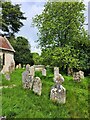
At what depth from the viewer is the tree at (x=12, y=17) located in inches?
1853

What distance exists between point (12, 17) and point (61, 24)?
21337 millimetres

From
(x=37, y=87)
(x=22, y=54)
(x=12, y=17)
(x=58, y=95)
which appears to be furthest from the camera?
(x=12, y=17)

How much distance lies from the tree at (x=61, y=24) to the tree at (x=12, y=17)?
60.2ft

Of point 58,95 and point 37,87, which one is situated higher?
point 37,87

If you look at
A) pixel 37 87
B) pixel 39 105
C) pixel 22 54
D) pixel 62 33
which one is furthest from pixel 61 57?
pixel 39 105

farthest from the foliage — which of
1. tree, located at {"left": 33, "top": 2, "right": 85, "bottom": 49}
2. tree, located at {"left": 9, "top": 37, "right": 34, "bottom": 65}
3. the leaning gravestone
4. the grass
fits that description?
the leaning gravestone

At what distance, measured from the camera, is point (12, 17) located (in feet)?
158

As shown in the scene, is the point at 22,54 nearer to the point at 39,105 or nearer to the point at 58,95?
the point at 58,95

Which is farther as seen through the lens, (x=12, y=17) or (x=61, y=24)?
(x=12, y=17)

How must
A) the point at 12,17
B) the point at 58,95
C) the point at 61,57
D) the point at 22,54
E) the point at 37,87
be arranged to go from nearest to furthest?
the point at 58,95
the point at 37,87
the point at 61,57
the point at 22,54
the point at 12,17

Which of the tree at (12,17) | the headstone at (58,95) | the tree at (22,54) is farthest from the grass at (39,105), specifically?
the tree at (12,17)

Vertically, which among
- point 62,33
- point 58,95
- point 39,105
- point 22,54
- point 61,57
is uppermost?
point 62,33

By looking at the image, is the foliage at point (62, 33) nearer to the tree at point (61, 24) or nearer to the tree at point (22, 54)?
the tree at point (61, 24)

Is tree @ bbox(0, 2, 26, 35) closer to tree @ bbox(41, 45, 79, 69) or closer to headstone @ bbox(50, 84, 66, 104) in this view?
tree @ bbox(41, 45, 79, 69)
